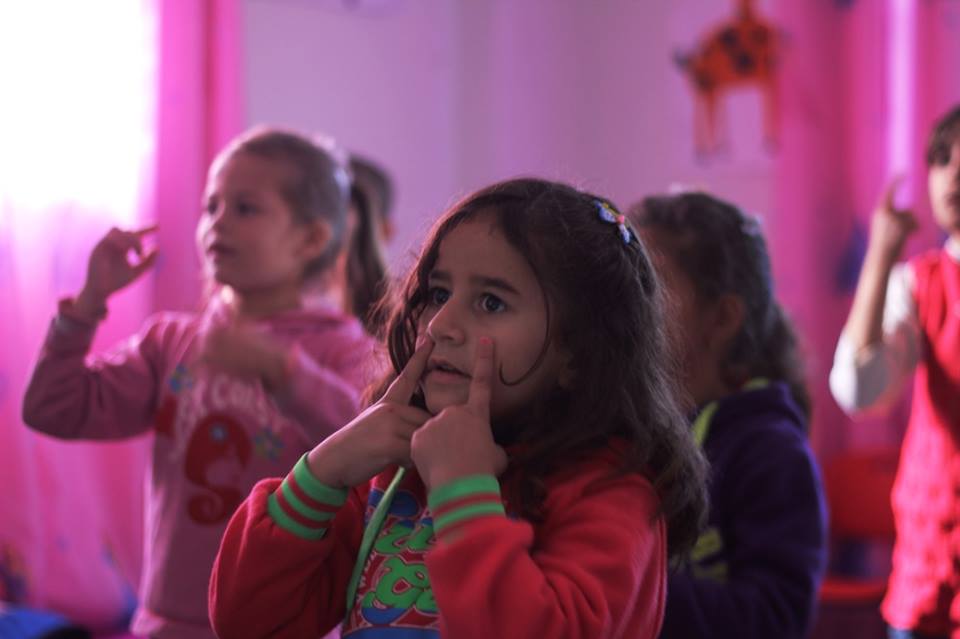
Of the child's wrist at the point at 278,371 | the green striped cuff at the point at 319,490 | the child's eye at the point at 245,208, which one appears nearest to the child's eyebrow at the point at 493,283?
the green striped cuff at the point at 319,490

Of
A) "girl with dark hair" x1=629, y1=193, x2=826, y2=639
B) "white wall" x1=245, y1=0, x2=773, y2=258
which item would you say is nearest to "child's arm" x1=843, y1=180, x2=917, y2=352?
"girl with dark hair" x1=629, y1=193, x2=826, y2=639

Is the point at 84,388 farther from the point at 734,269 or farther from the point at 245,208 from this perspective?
the point at 734,269

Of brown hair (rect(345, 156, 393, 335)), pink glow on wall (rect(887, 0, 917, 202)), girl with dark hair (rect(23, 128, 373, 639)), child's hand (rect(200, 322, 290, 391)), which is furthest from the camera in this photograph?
pink glow on wall (rect(887, 0, 917, 202))

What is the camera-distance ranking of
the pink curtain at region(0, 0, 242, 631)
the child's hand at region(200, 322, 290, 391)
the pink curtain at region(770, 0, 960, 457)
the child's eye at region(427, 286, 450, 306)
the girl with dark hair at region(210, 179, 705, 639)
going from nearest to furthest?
the girl with dark hair at region(210, 179, 705, 639)
the child's eye at region(427, 286, 450, 306)
the child's hand at region(200, 322, 290, 391)
the pink curtain at region(0, 0, 242, 631)
the pink curtain at region(770, 0, 960, 457)

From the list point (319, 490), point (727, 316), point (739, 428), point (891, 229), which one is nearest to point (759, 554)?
point (739, 428)

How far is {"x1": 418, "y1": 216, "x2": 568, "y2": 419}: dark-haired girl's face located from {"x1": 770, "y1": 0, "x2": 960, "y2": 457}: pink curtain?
231 cm

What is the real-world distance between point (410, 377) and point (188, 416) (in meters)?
0.71

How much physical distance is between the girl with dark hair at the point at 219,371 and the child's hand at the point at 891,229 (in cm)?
90

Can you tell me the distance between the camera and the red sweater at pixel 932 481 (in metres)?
1.57

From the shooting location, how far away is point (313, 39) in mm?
3406

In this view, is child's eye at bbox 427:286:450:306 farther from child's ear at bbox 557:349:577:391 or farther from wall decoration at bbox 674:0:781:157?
wall decoration at bbox 674:0:781:157

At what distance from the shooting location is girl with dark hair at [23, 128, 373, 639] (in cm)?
150

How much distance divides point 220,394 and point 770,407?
841 millimetres

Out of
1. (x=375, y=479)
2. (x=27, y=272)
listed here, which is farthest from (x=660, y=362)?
(x=27, y=272)
